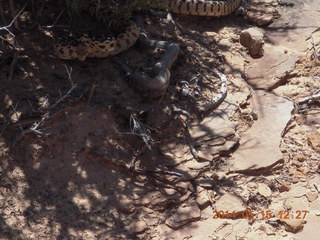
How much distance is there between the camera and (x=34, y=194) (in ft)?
15.7

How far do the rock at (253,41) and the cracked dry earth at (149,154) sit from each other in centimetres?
66

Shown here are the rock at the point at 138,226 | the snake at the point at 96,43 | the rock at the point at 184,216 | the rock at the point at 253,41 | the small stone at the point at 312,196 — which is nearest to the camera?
the rock at the point at 138,226

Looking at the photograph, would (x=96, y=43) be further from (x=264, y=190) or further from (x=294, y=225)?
(x=294, y=225)

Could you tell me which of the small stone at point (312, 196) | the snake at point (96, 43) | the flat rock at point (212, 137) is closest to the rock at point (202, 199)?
the flat rock at point (212, 137)

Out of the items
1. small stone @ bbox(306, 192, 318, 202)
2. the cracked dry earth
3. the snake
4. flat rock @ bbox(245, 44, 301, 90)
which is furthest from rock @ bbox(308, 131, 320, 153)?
the snake

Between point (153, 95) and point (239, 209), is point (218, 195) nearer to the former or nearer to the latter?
point (239, 209)

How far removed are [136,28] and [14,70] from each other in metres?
1.89

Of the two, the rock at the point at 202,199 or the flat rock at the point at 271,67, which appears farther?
the flat rock at the point at 271,67

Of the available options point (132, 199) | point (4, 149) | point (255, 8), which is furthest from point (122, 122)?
point (255, 8)

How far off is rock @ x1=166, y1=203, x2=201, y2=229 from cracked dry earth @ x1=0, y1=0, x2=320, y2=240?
11 millimetres
